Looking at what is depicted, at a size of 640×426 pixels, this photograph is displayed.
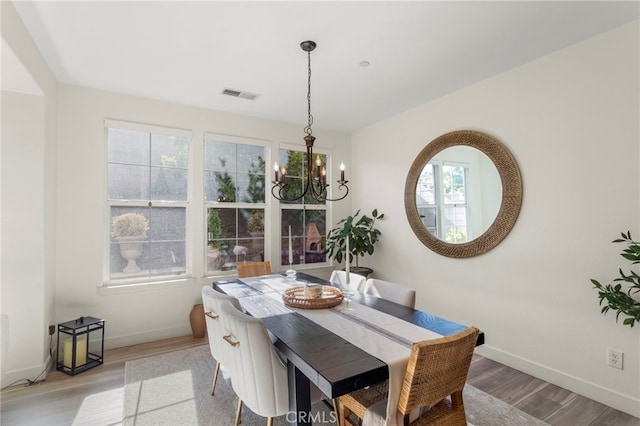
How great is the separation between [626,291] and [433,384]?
1878 millimetres

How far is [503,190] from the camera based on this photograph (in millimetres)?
2914

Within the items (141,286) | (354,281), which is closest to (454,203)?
(354,281)

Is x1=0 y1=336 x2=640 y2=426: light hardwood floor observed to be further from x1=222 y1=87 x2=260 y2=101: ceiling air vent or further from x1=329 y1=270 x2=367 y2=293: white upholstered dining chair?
x1=222 y1=87 x2=260 y2=101: ceiling air vent

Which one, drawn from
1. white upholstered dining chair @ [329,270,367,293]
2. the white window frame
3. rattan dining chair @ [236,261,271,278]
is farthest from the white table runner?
the white window frame

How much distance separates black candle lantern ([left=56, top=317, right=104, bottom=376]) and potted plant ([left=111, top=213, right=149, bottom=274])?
0.65m

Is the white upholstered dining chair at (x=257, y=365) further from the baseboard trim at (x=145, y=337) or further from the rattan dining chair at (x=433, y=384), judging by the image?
the baseboard trim at (x=145, y=337)

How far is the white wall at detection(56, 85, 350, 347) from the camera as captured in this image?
3.11m

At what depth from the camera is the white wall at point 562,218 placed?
7.35 feet

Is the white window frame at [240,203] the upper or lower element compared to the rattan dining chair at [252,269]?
upper

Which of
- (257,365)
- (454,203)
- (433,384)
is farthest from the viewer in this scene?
(454,203)

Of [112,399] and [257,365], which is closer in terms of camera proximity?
[257,365]

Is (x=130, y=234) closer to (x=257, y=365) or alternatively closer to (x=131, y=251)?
(x=131, y=251)

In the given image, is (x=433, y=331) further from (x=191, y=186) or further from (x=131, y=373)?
(x=191, y=186)

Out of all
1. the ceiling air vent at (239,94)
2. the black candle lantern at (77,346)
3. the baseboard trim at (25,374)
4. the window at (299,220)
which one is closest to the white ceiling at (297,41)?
the ceiling air vent at (239,94)
